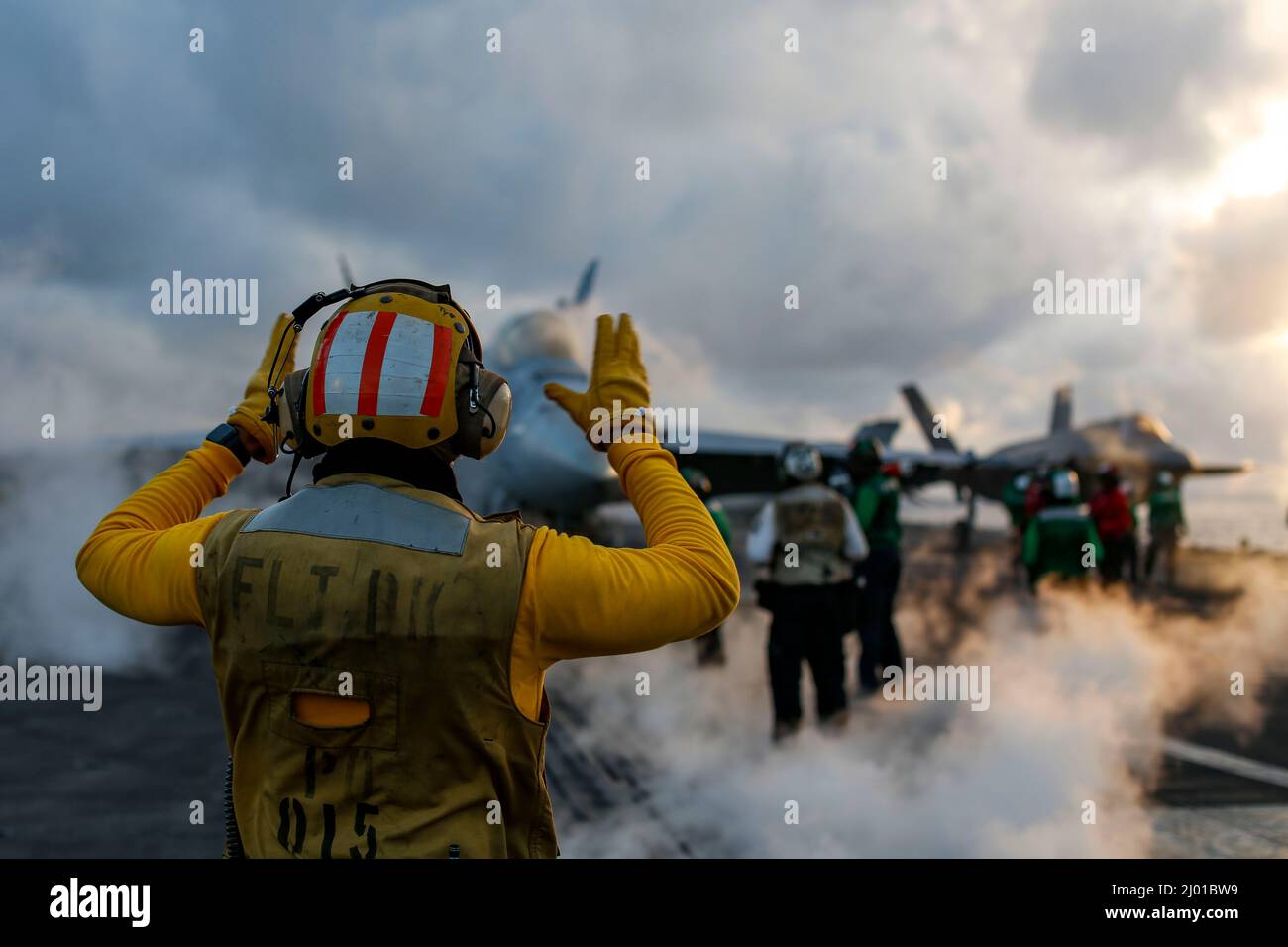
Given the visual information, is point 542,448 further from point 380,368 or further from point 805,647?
point 380,368

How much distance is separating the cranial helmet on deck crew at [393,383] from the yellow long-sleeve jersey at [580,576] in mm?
267

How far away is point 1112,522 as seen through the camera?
10922mm

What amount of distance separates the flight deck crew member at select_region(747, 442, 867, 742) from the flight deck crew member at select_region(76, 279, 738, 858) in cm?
434

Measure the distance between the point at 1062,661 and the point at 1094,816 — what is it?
376 centimetres

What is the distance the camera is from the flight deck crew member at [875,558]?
7.34 metres

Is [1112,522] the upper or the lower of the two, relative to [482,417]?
lower

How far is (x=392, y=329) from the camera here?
162cm

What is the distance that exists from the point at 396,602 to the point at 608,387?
63 centimetres

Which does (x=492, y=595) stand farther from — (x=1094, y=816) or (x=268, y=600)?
(x=1094, y=816)

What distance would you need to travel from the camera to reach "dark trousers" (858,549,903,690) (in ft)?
24.0

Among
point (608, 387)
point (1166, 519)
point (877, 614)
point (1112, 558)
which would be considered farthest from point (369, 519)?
point (1166, 519)

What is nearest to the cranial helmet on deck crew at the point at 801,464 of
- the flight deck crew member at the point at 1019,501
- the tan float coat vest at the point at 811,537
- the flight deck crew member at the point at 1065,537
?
the tan float coat vest at the point at 811,537
